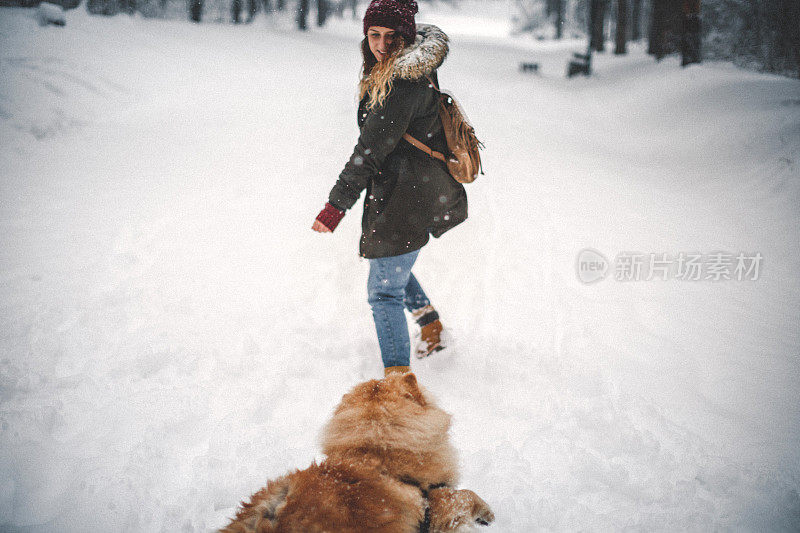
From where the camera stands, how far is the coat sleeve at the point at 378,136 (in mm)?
1973

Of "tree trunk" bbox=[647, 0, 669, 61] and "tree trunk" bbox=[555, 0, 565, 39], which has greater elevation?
"tree trunk" bbox=[555, 0, 565, 39]

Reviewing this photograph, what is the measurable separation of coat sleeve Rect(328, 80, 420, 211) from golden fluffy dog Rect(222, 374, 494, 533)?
101 centimetres

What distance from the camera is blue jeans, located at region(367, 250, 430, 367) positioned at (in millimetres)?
2363

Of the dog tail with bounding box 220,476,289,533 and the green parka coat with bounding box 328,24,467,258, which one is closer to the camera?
the dog tail with bounding box 220,476,289,533

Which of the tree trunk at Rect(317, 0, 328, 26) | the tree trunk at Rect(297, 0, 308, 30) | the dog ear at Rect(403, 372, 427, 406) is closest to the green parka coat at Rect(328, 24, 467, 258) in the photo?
the dog ear at Rect(403, 372, 427, 406)

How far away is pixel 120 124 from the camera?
719 centimetres

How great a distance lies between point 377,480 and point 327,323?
212 centimetres

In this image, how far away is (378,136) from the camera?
6.59ft

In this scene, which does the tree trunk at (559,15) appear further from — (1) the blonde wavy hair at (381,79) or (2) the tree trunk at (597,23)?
(1) the blonde wavy hair at (381,79)

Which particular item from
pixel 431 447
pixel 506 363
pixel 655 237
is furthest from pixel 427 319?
pixel 655 237

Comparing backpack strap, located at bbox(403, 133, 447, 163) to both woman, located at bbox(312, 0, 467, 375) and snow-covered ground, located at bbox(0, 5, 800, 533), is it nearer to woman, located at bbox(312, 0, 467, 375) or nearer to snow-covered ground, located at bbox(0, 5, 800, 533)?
woman, located at bbox(312, 0, 467, 375)

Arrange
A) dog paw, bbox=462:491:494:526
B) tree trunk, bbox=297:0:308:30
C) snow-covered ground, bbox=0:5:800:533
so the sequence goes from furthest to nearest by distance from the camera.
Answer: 1. tree trunk, bbox=297:0:308:30
2. snow-covered ground, bbox=0:5:800:533
3. dog paw, bbox=462:491:494:526

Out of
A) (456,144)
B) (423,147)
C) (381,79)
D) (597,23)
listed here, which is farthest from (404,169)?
(597,23)

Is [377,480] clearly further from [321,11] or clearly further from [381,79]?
[321,11]
